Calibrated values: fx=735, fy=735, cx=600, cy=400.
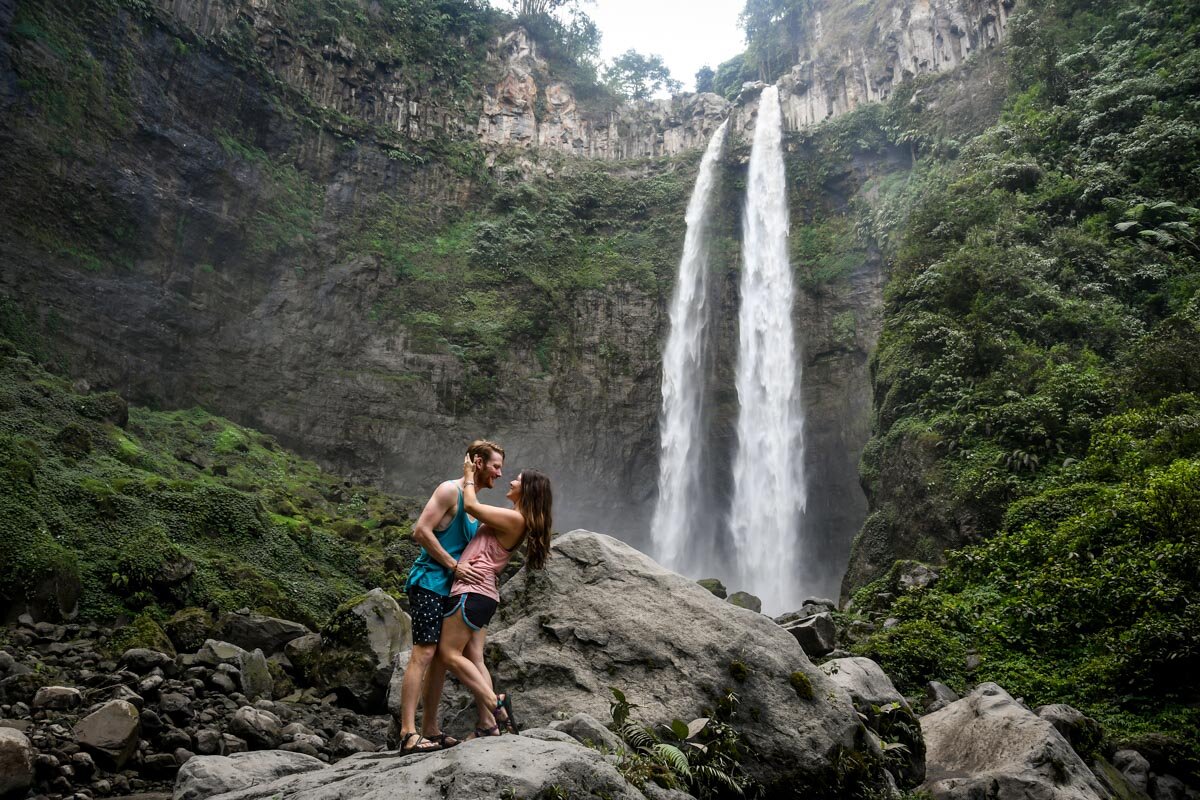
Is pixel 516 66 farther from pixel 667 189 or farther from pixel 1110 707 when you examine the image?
pixel 1110 707

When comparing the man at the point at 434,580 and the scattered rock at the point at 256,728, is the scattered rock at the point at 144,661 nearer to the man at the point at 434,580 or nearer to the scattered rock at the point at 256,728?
the scattered rock at the point at 256,728

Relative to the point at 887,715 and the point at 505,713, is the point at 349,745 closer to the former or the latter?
the point at 505,713

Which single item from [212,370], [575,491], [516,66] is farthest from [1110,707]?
[516,66]

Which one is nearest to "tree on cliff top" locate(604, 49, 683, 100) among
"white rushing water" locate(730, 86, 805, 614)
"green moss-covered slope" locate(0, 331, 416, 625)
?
"white rushing water" locate(730, 86, 805, 614)

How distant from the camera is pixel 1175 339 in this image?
39.3 ft

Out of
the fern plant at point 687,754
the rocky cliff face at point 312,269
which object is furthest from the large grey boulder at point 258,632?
the rocky cliff face at point 312,269

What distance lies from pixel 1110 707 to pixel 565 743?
701cm

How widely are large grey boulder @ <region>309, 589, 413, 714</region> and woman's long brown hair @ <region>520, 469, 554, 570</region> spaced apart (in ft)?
14.2

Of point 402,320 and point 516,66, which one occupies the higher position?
point 516,66

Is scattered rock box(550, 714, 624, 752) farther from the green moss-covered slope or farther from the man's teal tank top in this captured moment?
the green moss-covered slope

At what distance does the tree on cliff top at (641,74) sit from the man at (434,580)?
44511 mm

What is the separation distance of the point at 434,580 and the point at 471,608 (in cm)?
27

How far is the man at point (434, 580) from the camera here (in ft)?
13.6

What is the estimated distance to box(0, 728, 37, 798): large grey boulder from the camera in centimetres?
483
